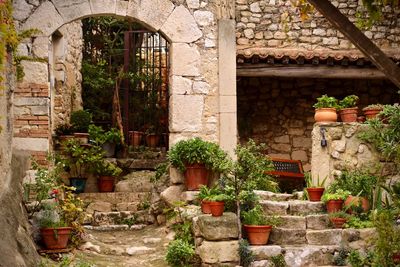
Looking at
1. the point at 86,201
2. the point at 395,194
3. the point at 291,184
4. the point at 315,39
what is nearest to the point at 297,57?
the point at 315,39

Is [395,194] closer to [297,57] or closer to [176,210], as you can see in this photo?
[176,210]

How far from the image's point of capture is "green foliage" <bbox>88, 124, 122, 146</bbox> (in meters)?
10.6

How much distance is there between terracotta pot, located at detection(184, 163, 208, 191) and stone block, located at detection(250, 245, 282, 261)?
1554 mm

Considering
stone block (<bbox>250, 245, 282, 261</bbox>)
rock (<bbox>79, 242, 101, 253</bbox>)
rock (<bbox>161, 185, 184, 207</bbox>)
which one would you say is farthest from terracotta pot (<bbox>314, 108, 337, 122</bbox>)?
rock (<bbox>79, 242, 101, 253</bbox>)

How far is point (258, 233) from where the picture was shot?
6.86 m

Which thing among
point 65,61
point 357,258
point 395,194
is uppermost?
point 65,61

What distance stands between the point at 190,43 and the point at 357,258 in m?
3.86

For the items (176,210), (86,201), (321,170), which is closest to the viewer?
(176,210)

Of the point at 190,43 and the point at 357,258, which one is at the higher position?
the point at 190,43

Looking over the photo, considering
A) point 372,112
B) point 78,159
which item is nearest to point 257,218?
point 372,112

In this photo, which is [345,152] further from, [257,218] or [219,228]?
[219,228]

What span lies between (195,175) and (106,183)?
104 inches

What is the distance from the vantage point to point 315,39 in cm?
1145

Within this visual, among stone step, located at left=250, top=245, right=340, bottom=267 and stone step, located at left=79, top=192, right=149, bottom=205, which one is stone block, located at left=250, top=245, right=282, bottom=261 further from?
stone step, located at left=79, top=192, right=149, bottom=205
